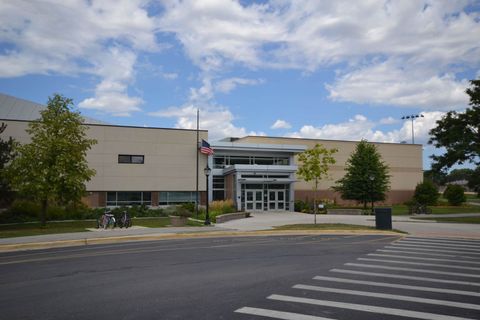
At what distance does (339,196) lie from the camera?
2228 inches

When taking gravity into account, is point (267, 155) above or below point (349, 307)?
above

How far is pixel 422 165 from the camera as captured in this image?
216 ft

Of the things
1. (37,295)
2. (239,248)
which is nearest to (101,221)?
(239,248)

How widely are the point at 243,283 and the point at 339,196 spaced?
49.2 meters

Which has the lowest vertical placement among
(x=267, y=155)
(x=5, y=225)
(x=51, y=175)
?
(x=5, y=225)

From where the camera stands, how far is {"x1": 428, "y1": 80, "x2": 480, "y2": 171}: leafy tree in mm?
37156

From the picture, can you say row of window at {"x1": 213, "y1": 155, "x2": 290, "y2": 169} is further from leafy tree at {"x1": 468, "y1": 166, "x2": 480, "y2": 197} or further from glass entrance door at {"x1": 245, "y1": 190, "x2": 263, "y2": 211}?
leafy tree at {"x1": 468, "y1": 166, "x2": 480, "y2": 197}

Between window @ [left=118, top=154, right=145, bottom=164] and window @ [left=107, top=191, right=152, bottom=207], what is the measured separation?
3162mm

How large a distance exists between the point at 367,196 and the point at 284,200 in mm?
9265

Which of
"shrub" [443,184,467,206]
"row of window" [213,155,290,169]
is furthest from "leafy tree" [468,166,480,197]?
"shrub" [443,184,467,206]

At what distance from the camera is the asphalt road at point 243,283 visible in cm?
696

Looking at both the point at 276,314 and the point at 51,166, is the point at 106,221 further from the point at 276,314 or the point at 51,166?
the point at 276,314

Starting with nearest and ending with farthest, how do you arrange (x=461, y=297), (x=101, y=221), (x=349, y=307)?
1. (x=349, y=307)
2. (x=461, y=297)
3. (x=101, y=221)

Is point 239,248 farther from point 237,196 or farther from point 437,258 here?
point 237,196
